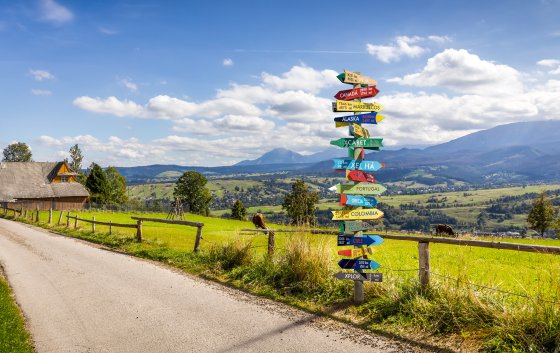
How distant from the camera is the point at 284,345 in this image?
23.8 ft

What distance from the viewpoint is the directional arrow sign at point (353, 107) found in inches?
370

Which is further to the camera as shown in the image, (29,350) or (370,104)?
(370,104)

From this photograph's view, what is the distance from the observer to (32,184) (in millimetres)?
68250

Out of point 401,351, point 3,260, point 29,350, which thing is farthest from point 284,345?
point 3,260

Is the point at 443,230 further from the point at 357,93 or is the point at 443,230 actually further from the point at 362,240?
the point at 357,93

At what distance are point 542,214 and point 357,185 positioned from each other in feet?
198

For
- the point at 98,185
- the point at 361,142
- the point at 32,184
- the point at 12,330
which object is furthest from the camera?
the point at 98,185

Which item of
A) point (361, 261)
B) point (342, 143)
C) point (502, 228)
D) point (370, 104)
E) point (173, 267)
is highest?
point (370, 104)

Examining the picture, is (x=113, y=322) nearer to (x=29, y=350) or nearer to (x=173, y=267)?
(x=29, y=350)

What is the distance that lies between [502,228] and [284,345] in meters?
162

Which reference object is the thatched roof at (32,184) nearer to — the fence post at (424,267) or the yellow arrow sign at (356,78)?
the yellow arrow sign at (356,78)

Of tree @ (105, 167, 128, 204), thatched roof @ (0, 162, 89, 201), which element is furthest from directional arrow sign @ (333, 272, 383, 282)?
tree @ (105, 167, 128, 204)

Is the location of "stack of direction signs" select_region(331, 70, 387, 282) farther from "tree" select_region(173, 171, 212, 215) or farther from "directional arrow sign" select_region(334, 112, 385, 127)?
"tree" select_region(173, 171, 212, 215)

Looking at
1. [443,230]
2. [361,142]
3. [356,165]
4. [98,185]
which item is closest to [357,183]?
[356,165]
